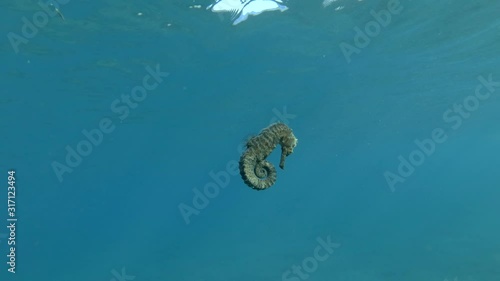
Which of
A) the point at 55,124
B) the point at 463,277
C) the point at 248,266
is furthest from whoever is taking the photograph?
the point at 55,124

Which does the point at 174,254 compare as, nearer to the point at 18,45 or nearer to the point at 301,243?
the point at 301,243

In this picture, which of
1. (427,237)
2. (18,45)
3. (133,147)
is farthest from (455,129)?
(18,45)

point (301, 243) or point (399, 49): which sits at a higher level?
point (399, 49)
